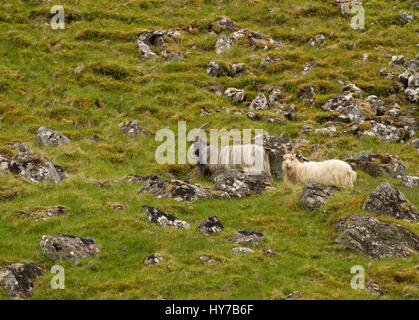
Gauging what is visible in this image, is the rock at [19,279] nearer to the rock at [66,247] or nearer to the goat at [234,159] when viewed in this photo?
the rock at [66,247]

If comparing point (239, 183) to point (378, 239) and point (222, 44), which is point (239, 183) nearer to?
point (378, 239)

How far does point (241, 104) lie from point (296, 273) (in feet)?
70.0

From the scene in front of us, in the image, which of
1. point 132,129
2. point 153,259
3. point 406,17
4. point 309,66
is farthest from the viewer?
point 406,17

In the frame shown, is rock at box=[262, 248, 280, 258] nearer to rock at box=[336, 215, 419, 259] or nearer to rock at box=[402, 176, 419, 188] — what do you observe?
rock at box=[336, 215, 419, 259]

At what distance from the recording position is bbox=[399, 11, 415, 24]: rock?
148 feet

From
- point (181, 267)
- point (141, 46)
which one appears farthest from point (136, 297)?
point (141, 46)

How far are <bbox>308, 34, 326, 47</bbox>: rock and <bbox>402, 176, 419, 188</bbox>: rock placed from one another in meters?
21.0

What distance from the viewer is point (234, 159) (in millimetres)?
25891

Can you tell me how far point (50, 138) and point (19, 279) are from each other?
49.4 feet

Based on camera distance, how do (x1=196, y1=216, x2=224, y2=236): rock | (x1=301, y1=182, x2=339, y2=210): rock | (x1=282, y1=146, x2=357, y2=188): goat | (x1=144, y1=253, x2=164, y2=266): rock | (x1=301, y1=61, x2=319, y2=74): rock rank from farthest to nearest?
(x1=301, y1=61, x2=319, y2=74): rock
(x1=282, y1=146, x2=357, y2=188): goat
(x1=301, y1=182, x2=339, y2=210): rock
(x1=196, y1=216, x2=224, y2=236): rock
(x1=144, y1=253, x2=164, y2=266): rock

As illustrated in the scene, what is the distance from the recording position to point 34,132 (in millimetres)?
30625

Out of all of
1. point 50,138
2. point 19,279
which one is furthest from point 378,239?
point 50,138

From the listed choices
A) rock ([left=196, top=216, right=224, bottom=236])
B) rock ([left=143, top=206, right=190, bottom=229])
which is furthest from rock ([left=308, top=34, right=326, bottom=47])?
rock ([left=143, top=206, right=190, bottom=229])

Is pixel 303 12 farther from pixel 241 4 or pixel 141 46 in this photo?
pixel 141 46
